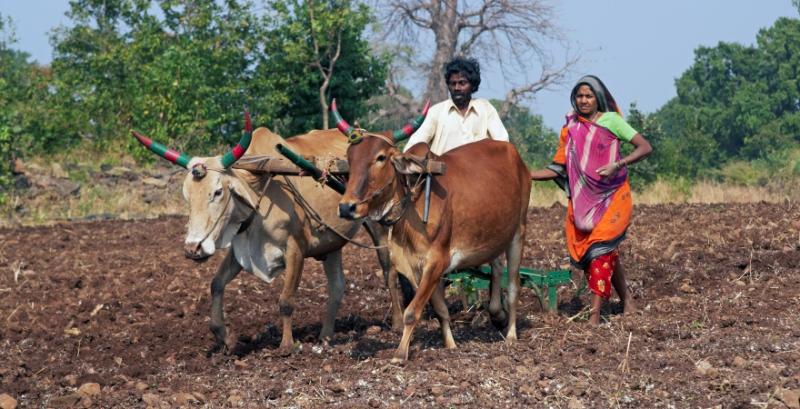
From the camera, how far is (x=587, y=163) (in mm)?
7477

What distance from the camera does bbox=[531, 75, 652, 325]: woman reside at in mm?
7379

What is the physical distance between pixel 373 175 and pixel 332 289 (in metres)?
2.01

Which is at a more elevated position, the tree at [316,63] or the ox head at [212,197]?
the tree at [316,63]

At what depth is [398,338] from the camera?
7.54m

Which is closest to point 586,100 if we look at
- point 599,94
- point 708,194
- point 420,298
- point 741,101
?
point 599,94

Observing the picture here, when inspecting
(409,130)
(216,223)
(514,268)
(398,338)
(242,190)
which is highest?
(409,130)

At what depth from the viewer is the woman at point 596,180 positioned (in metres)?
7.38

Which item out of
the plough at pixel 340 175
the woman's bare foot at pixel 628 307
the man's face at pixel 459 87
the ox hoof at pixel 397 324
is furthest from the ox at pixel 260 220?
the woman's bare foot at pixel 628 307

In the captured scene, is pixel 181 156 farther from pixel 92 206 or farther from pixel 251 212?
pixel 92 206

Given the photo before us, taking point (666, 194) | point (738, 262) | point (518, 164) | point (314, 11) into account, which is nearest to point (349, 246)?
point (738, 262)

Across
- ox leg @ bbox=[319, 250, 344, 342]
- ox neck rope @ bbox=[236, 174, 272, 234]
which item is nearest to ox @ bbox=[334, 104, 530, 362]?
ox neck rope @ bbox=[236, 174, 272, 234]

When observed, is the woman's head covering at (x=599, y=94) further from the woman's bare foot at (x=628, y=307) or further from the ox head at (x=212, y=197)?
the ox head at (x=212, y=197)

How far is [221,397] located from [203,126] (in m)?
16.2

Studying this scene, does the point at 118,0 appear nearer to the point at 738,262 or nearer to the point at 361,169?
the point at 738,262
